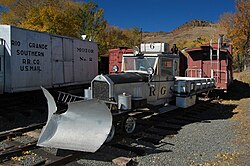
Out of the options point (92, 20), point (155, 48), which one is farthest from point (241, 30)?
point (155, 48)

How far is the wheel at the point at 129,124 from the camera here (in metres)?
7.19

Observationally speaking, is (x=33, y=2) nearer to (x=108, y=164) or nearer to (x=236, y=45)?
(x=236, y=45)

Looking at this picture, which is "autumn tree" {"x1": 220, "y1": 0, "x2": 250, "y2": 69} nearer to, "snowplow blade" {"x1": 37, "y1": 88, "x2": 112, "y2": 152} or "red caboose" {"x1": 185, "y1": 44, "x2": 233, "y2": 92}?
"red caboose" {"x1": 185, "y1": 44, "x2": 233, "y2": 92}

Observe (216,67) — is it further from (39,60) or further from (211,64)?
(39,60)

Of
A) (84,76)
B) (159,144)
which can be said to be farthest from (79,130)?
(84,76)

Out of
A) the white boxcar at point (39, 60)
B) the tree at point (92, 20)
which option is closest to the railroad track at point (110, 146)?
the white boxcar at point (39, 60)

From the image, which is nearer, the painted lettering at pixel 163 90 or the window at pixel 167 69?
the window at pixel 167 69

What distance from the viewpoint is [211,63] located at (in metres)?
15.8

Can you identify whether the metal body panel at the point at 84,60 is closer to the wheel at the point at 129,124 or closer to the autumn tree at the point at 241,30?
the wheel at the point at 129,124

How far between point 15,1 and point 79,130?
121 ft

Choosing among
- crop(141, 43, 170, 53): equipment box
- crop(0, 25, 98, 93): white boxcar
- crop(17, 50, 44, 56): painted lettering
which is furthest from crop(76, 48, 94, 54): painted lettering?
crop(141, 43, 170, 53): equipment box

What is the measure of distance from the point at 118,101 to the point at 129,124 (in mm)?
882

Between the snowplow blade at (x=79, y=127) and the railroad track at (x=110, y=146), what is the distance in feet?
0.73

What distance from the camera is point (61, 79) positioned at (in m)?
13.0
